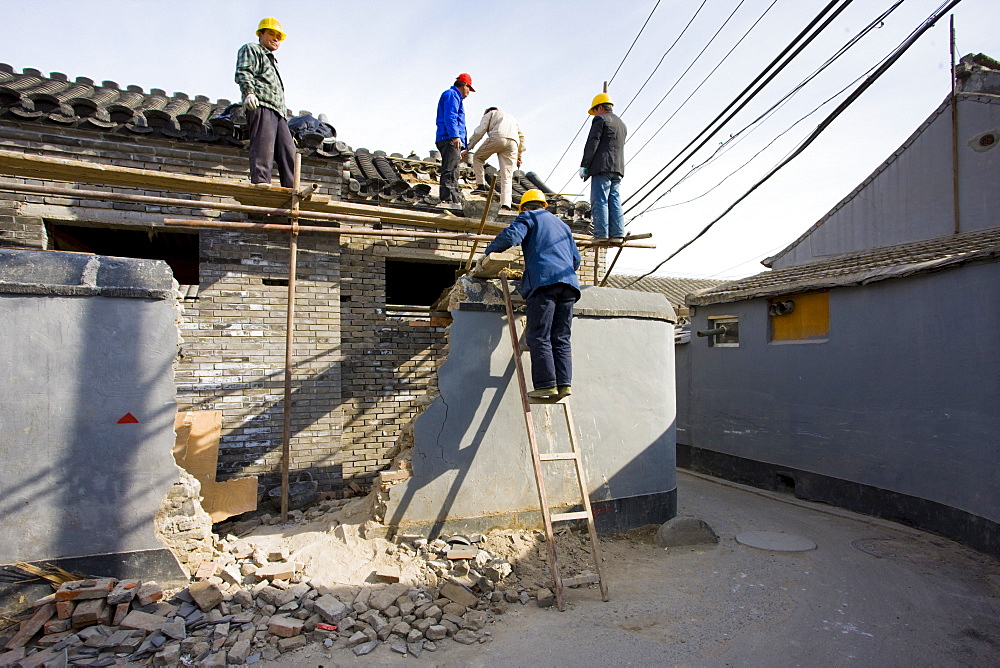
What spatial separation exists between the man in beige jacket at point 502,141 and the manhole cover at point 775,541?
15.8 feet

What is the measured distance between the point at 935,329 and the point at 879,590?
3.23m

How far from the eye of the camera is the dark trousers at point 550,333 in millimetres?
4957

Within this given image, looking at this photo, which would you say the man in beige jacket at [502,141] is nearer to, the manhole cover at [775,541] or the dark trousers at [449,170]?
the dark trousers at [449,170]

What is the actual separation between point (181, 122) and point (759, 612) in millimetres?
7646

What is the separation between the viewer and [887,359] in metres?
7.14

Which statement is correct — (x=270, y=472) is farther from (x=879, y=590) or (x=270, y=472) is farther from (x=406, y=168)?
(x=879, y=590)

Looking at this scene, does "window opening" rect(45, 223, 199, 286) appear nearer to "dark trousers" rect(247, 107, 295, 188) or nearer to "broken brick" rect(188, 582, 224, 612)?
"dark trousers" rect(247, 107, 295, 188)

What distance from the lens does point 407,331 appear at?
762 centimetres

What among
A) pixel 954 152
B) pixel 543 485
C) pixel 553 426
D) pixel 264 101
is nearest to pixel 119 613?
pixel 543 485

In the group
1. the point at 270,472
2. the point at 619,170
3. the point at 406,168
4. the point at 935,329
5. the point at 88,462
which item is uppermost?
the point at 406,168

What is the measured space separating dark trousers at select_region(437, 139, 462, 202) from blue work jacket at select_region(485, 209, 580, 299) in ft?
9.38

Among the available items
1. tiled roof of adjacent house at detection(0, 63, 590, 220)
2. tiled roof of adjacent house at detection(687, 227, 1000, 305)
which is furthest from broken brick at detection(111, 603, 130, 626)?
tiled roof of adjacent house at detection(687, 227, 1000, 305)

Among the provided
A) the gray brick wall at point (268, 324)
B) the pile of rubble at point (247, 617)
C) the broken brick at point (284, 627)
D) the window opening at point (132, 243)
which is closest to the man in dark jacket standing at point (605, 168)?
the gray brick wall at point (268, 324)

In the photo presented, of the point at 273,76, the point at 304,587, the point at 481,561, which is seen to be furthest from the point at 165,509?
the point at 273,76
